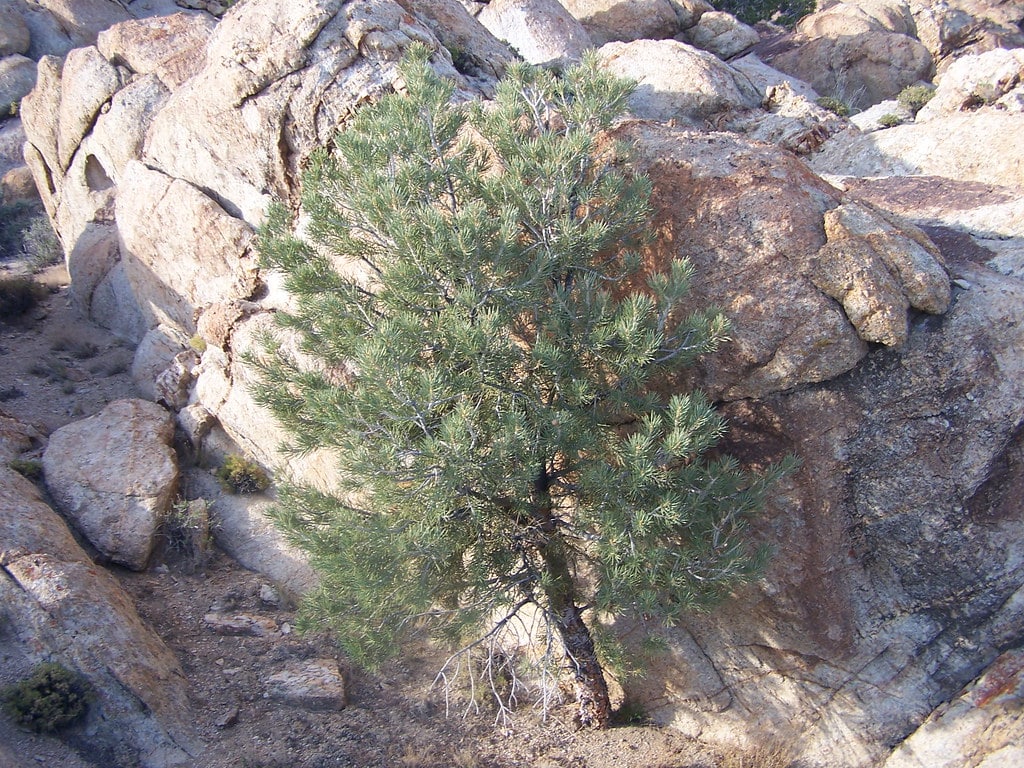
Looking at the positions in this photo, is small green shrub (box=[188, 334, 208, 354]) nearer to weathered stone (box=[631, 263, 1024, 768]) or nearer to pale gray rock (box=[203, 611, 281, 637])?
pale gray rock (box=[203, 611, 281, 637])

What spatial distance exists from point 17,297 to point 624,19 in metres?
19.2

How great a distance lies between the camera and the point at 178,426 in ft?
43.4

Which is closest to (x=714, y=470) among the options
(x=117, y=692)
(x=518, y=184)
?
(x=518, y=184)

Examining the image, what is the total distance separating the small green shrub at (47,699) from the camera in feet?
27.1

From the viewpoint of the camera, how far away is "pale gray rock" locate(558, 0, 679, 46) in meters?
24.0

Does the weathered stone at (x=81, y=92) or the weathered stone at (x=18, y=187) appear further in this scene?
the weathered stone at (x=18, y=187)

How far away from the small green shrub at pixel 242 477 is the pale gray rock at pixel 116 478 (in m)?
0.76

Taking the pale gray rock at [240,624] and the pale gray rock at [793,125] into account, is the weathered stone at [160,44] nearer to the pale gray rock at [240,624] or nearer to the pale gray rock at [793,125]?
the pale gray rock at [240,624]

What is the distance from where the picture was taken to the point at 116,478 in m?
11.8

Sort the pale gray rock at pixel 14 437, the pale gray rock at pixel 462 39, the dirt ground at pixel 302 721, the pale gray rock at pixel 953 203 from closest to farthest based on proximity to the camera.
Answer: the dirt ground at pixel 302 721, the pale gray rock at pixel 953 203, the pale gray rock at pixel 14 437, the pale gray rock at pixel 462 39

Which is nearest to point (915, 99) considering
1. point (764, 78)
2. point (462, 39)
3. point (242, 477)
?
point (764, 78)

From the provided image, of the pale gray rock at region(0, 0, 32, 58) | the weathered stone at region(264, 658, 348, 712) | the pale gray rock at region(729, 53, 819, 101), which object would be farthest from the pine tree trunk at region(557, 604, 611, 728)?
the pale gray rock at region(0, 0, 32, 58)

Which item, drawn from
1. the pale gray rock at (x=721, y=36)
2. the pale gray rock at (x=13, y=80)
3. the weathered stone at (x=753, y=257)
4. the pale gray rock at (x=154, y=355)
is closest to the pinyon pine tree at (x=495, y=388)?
the weathered stone at (x=753, y=257)

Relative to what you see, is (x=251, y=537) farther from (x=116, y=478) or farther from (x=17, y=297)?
(x=17, y=297)
